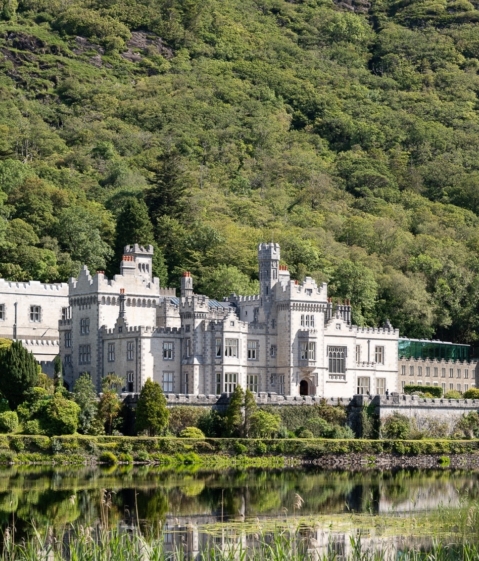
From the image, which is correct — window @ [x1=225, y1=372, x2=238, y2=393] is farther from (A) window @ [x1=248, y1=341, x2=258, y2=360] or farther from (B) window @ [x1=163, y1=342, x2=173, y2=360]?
(B) window @ [x1=163, y1=342, x2=173, y2=360]

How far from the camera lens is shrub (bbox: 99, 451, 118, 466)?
8106 cm

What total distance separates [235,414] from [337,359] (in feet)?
41.2

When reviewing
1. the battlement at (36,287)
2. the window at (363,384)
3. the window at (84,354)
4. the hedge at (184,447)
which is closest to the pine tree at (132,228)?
the battlement at (36,287)

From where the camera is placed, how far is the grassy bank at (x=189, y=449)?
266ft

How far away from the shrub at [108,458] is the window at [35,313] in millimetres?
19927

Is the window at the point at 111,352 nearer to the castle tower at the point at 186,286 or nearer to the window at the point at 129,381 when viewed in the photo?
the window at the point at 129,381

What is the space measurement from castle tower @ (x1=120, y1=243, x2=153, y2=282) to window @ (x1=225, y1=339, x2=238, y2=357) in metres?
6.76

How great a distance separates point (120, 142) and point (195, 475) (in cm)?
8471

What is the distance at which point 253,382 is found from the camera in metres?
95.1

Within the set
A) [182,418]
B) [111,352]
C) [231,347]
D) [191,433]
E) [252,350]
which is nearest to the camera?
[191,433]

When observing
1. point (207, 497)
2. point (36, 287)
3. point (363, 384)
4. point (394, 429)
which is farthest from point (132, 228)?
point (207, 497)

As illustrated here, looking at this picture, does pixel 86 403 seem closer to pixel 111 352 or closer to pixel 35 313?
pixel 111 352

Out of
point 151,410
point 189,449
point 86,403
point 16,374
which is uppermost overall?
point 16,374

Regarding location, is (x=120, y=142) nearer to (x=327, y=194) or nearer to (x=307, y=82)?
(x=327, y=194)
